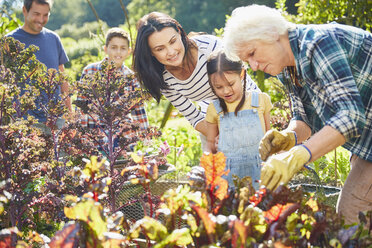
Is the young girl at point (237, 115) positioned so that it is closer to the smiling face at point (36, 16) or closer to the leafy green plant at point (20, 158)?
the leafy green plant at point (20, 158)

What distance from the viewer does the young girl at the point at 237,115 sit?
239 centimetres

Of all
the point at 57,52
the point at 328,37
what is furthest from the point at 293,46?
the point at 57,52

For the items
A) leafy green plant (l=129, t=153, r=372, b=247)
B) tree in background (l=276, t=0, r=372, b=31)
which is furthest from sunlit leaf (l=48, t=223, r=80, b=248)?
tree in background (l=276, t=0, r=372, b=31)

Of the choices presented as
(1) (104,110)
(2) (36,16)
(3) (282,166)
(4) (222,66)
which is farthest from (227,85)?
(2) (36,16)

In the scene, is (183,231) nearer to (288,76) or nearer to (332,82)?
(332,82)

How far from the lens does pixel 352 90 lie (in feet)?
4.37

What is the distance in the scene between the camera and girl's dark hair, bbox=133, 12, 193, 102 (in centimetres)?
242

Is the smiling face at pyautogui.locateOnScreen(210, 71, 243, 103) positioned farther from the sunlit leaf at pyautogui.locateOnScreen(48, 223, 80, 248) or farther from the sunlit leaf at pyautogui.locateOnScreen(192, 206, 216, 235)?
the sunlit leaf at pyautogui.locateOnScreen(48, 223, 80, 248)

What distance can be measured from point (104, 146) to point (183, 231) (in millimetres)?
1360

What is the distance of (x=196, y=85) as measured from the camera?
271 cm

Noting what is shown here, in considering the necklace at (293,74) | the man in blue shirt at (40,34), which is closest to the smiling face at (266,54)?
the necklace at (293,74)

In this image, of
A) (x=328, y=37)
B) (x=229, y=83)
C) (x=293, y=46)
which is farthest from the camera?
(x=229, y=83)

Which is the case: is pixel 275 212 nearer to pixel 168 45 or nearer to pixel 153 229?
pixel 153 229

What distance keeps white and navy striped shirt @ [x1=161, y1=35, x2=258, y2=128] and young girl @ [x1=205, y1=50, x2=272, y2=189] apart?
177 mm
